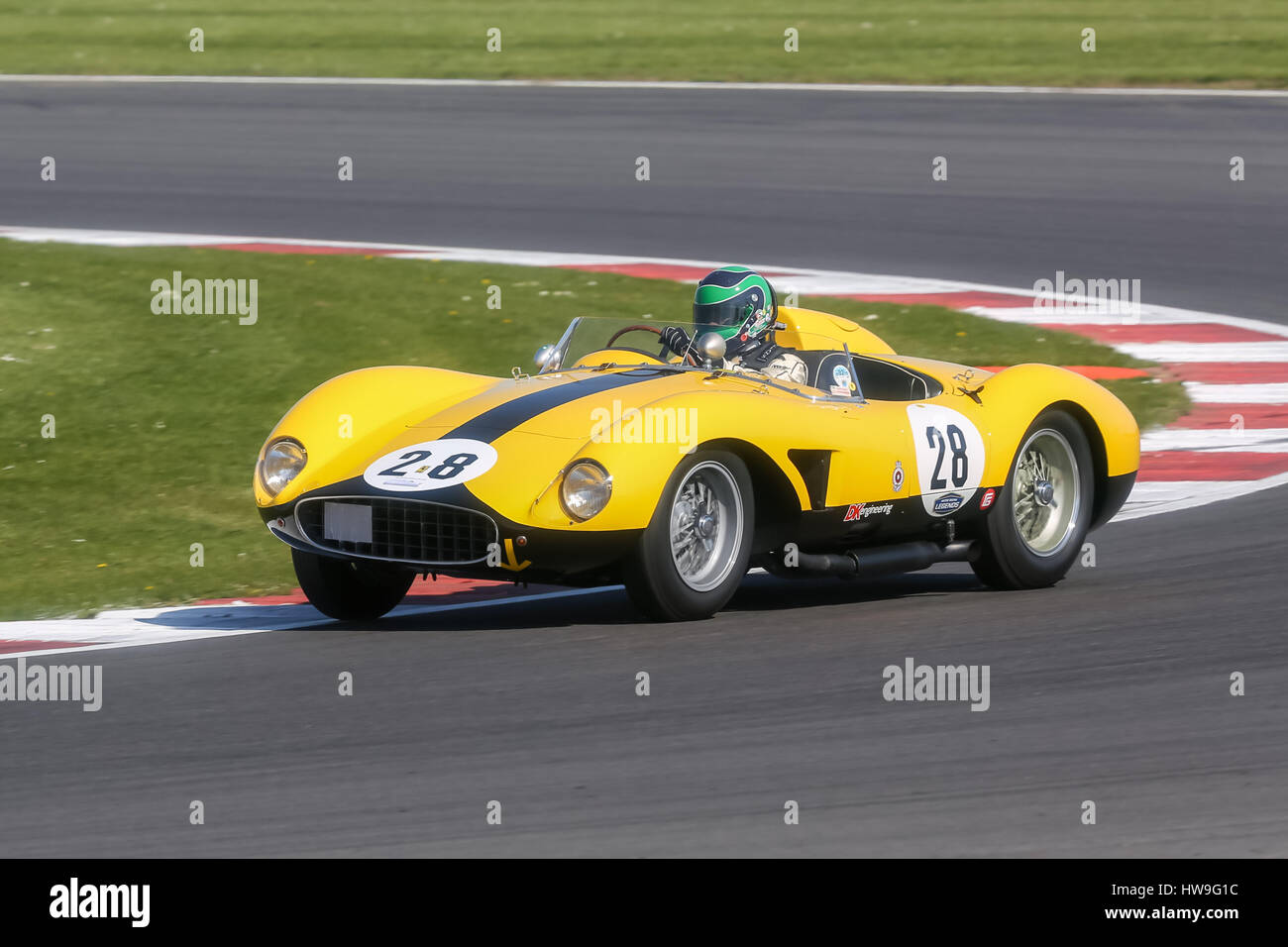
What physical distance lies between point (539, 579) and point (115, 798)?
7.05 feet

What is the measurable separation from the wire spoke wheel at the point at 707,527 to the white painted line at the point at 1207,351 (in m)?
6.35

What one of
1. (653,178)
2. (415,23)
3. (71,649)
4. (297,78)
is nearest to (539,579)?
(71,649)

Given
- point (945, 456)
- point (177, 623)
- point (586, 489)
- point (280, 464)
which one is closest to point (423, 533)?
point (586, 489)

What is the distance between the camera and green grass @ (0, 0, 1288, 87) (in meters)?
25.2

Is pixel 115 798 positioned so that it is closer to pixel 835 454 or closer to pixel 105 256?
pixel 835 454

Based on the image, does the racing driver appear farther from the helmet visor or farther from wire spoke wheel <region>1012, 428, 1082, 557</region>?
wire spoke wheel <region>1012, 428, 1082, 557</region>

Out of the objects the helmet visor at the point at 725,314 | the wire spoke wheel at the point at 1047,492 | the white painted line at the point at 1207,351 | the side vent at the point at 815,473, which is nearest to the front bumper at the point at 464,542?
the side vent at the point at 815,473

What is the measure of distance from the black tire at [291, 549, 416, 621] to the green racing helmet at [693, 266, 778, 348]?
5.14 feet

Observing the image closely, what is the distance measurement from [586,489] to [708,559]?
0.66 metres

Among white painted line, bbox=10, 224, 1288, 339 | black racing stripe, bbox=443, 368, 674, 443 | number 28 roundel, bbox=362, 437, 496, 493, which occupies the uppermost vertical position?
white painted line, bbox=10, 224, 1288, 339

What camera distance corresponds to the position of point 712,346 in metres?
8.27

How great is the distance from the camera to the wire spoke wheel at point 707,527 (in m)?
7.61

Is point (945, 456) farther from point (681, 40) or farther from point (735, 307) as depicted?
point (681, 40)

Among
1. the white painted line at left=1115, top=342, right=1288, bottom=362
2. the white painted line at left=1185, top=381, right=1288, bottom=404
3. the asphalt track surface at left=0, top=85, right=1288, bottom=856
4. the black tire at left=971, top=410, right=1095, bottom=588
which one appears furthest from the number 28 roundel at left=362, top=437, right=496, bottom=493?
the white painted line at left=1115, top=342, right=1288, bottom=362
